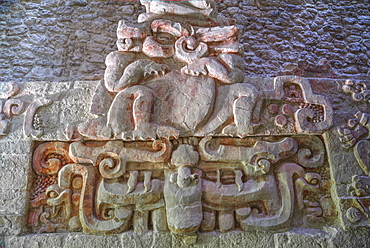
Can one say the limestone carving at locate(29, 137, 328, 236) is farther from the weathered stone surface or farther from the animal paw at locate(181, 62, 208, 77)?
the animal paw at locate(181, 62, 208, 77)

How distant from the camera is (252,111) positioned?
2.36 meters

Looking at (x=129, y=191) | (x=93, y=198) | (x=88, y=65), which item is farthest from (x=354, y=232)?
(x=88, y=65)

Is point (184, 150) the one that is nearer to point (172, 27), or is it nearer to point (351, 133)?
point (172, 27)

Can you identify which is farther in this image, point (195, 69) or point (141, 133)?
point (195, 69)

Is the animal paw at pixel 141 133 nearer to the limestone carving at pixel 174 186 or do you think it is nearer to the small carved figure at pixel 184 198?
the limestone carving at pixel 174 186

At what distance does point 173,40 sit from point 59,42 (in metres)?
2.13

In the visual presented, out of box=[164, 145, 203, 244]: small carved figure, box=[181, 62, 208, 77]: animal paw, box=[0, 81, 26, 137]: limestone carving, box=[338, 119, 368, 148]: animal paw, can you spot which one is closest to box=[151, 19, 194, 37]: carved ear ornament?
box=[181, 62, 208, 77]: animal paw

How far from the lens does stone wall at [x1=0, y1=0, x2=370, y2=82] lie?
3.77 metres

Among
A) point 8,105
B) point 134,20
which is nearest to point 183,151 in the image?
point 8,105

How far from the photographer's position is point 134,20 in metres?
4.02

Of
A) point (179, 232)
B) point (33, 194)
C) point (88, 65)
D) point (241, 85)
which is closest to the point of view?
point (179, 232)

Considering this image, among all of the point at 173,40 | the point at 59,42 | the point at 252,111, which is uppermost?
the point at 59,42

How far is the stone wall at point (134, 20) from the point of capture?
3770 millimetres

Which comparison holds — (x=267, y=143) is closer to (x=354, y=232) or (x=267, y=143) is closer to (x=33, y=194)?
(x=354, y=232)
